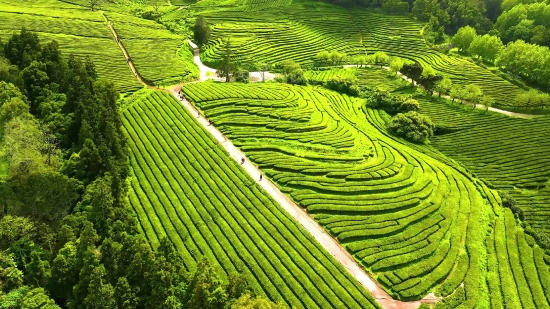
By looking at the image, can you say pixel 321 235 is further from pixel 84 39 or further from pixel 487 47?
pixel 487 47

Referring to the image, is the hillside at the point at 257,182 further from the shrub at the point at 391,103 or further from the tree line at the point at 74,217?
the shrub at the point at 391,103

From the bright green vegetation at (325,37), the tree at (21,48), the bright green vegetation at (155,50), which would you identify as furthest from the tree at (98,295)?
the bright green vegetation at (325,37)

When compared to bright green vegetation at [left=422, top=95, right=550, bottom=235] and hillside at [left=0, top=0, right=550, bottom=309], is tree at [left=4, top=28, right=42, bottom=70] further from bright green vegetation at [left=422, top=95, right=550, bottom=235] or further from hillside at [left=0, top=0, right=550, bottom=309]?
bright green vegetation at [left=422, top=95, right=550, bottom=235]

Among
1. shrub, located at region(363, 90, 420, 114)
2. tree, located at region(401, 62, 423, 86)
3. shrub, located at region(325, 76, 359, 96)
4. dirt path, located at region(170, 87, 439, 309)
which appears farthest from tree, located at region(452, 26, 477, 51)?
dirt path, located at region(170, 87, 439, 309)

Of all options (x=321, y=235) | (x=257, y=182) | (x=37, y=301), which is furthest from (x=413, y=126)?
(x=37, y=301)

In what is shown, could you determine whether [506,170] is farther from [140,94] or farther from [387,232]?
[140,94]

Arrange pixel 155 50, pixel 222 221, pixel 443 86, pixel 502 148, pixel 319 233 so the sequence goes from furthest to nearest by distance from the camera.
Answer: pixel 155 50 < pixel 443 86 < pixel 502 148 < pixel 222 221 < pixel 319 233
